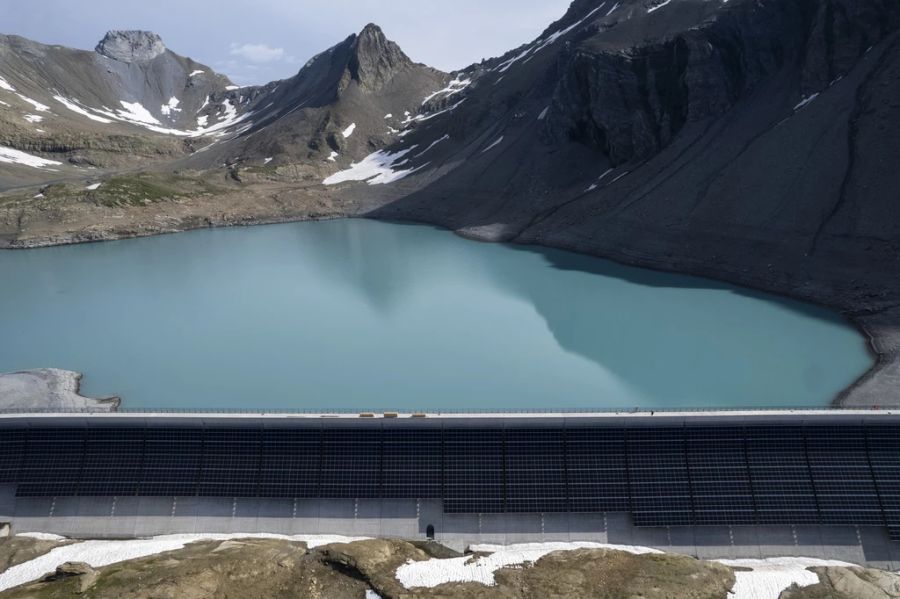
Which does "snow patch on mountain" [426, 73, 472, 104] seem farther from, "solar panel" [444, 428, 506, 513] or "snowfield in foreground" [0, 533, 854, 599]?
"snowfield in foreground" [0, 533, 854, 599]

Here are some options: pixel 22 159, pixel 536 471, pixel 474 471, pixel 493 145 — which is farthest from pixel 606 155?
pixel 22 159

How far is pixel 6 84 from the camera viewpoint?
13262 cm

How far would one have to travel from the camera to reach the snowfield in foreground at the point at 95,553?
15.9 metres

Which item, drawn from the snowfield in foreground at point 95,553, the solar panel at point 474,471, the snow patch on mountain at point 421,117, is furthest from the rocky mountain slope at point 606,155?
the snowfield in foreground at point 95,553

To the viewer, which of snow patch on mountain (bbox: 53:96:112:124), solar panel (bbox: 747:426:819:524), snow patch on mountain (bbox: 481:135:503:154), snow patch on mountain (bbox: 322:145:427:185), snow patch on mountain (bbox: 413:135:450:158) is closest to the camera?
solar panel (bbox: 747:426:819:524)

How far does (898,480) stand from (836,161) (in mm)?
39600

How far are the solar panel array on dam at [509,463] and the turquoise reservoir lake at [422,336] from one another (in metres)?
6.48

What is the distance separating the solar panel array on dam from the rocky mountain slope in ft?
31.8

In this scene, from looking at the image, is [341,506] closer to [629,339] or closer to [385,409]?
[385,409]

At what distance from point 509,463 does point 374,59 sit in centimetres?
14289

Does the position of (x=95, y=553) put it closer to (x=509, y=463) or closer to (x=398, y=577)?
(x=398, y=577)

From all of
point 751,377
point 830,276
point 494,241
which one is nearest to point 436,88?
point 494,241

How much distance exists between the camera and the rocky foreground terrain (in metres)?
14.4

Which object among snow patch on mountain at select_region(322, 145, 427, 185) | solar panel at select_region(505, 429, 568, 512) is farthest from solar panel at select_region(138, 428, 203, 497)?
snow patch on mountain at select_region(322, 145, 427, 185)
